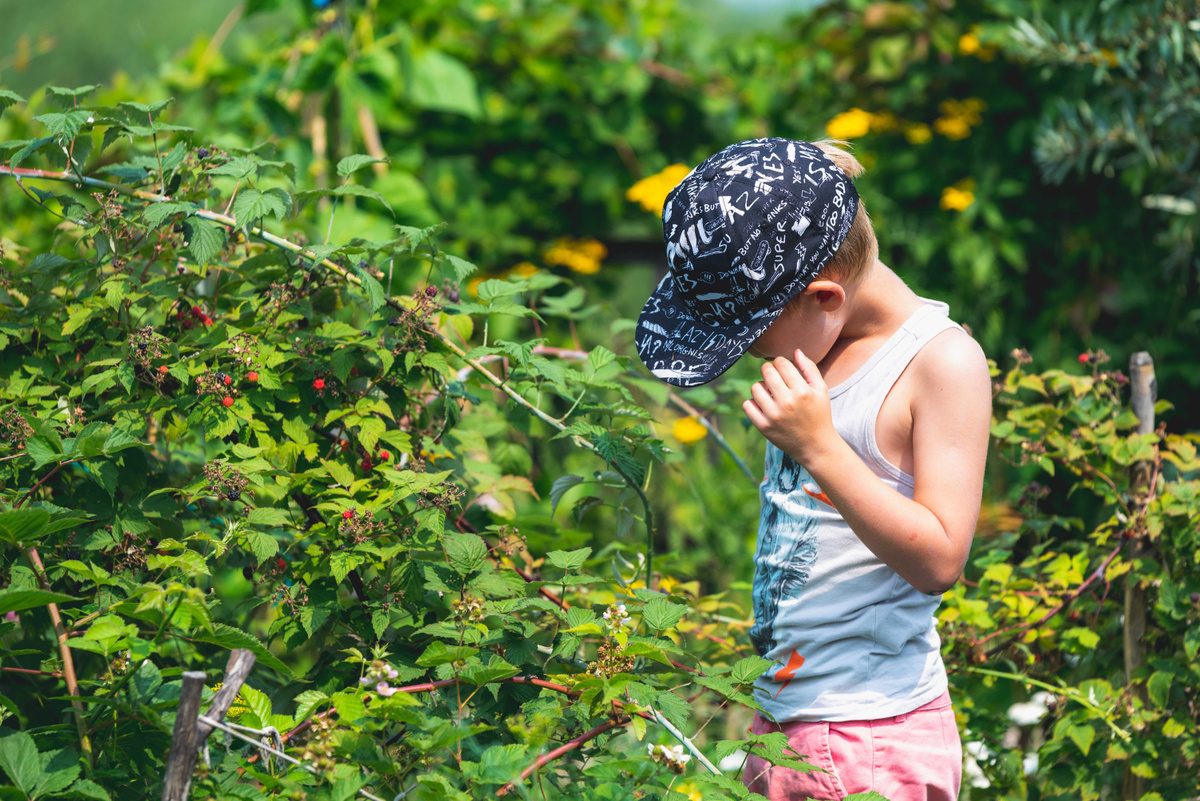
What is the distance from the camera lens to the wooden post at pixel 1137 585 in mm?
1659

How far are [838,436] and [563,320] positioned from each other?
2.82 metres

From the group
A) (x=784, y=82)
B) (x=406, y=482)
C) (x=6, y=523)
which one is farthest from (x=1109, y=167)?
(x=6, y=523)

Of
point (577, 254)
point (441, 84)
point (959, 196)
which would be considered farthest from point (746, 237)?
point (577, 254)

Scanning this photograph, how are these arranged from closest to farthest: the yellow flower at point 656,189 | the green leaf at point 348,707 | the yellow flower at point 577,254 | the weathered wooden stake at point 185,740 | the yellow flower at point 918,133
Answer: the weathered wooden stake at point 185,740
the green leaf at point 348,707
the yellow flower at point 656,189
the yellow flower at point 918,133
the yellow flower at point 577,254

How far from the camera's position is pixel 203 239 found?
131 cm

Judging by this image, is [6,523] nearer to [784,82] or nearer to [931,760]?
[931,760]

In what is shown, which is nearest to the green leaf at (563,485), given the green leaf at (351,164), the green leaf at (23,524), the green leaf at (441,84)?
the green leaf at (351,164)

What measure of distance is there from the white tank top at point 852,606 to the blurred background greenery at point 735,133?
155 cm

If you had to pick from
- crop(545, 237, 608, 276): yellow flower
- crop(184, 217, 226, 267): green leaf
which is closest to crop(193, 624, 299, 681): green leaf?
crop(184, 217, 226, 267): green leaf

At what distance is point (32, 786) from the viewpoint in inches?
37.9

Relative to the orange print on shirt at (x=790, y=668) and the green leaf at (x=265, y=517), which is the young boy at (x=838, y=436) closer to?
the orange print on shirt at (x=790, y=668)

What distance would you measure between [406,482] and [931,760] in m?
0.82

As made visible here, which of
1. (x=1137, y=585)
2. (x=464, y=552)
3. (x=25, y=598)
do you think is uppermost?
(x=25, y=598)

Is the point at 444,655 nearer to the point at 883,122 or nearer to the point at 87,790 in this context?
the point at 87,790
